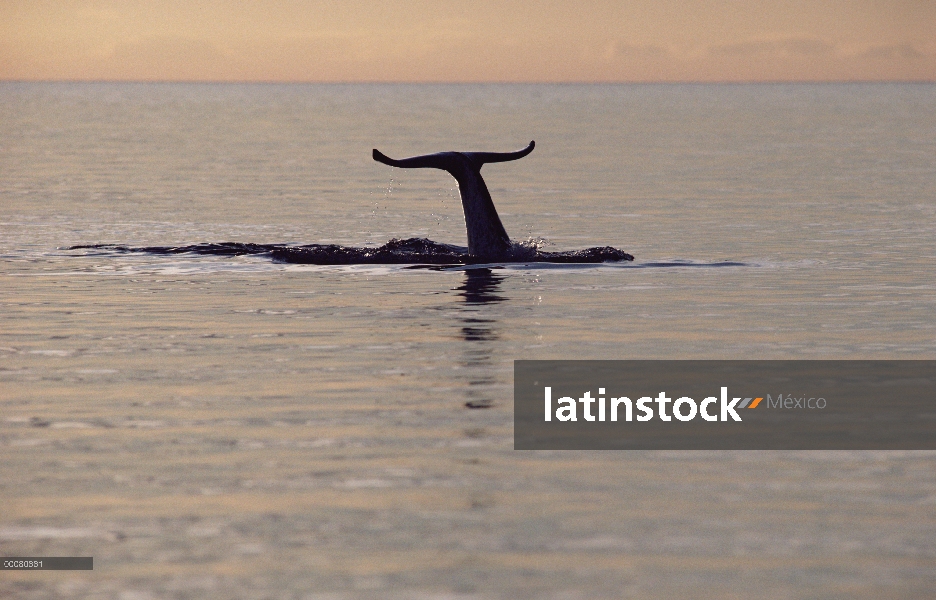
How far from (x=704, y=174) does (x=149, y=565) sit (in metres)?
54.1

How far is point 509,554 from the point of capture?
37.0ft

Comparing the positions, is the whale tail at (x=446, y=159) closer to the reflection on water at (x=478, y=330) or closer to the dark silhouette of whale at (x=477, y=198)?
the dark silhouette of whale at (x=477, y=198)

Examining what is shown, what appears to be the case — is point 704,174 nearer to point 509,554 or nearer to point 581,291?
point 581,291

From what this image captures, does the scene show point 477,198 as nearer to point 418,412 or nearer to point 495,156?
point 495,156

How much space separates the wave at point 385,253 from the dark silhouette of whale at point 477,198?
0.69ft

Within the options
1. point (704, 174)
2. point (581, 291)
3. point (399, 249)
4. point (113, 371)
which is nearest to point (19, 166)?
point (704, 174)
